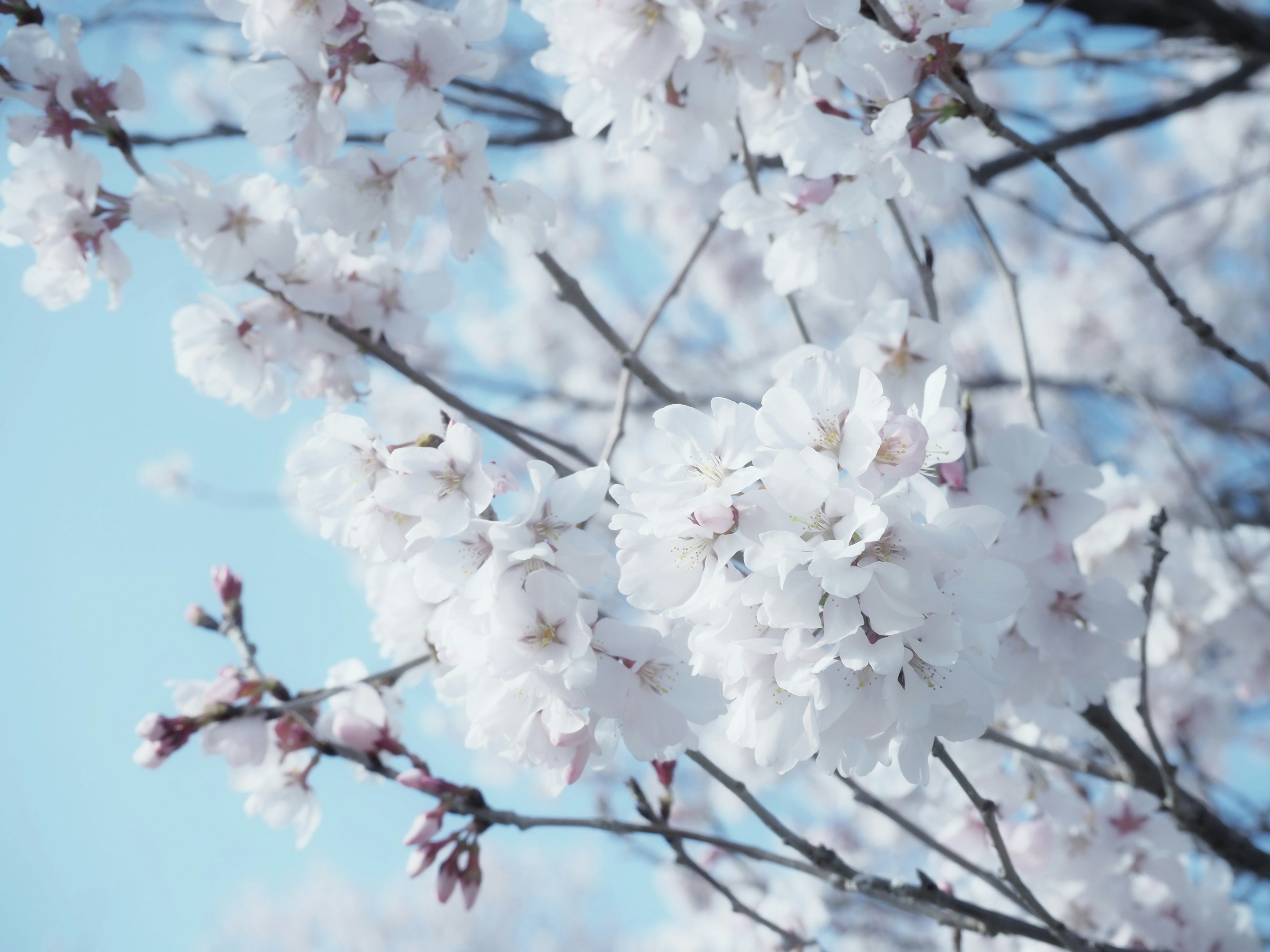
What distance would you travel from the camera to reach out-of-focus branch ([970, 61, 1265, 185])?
2334 mm

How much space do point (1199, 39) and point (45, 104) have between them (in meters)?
3.25

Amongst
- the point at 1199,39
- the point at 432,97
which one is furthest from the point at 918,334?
the point at 1199,39

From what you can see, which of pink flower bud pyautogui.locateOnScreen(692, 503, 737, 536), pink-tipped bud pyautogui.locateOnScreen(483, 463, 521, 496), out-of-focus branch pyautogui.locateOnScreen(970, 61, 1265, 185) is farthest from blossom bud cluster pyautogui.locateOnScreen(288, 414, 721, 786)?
out-of-focus branch pyautogui.locateOnScreen(970, 61, 1265, 185)

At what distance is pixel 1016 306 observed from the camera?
154 cm

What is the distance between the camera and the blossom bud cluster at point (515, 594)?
94 centimetres

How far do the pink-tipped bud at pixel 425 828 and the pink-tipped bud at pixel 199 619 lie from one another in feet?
1.84

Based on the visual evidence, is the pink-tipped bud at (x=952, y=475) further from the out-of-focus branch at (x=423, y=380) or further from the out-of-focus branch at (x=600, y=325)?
the out-of-focus branch at (x=423, y=380)

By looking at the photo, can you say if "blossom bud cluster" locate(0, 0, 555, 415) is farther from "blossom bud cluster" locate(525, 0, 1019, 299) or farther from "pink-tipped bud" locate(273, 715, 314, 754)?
"pink-tipped bud" locate(273, 715, 314, 754)

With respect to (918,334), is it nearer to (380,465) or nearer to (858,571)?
(858,571)

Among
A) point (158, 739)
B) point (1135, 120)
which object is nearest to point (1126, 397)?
point (1135, 120)

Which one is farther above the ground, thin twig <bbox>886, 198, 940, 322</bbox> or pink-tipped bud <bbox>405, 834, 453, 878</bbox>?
thin twig <bbox>886, 198, 940, 322</bbox>

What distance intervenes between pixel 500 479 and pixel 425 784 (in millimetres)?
577

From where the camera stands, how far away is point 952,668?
0.92 m

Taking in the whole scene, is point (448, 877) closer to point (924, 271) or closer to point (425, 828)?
point (425, 828)
